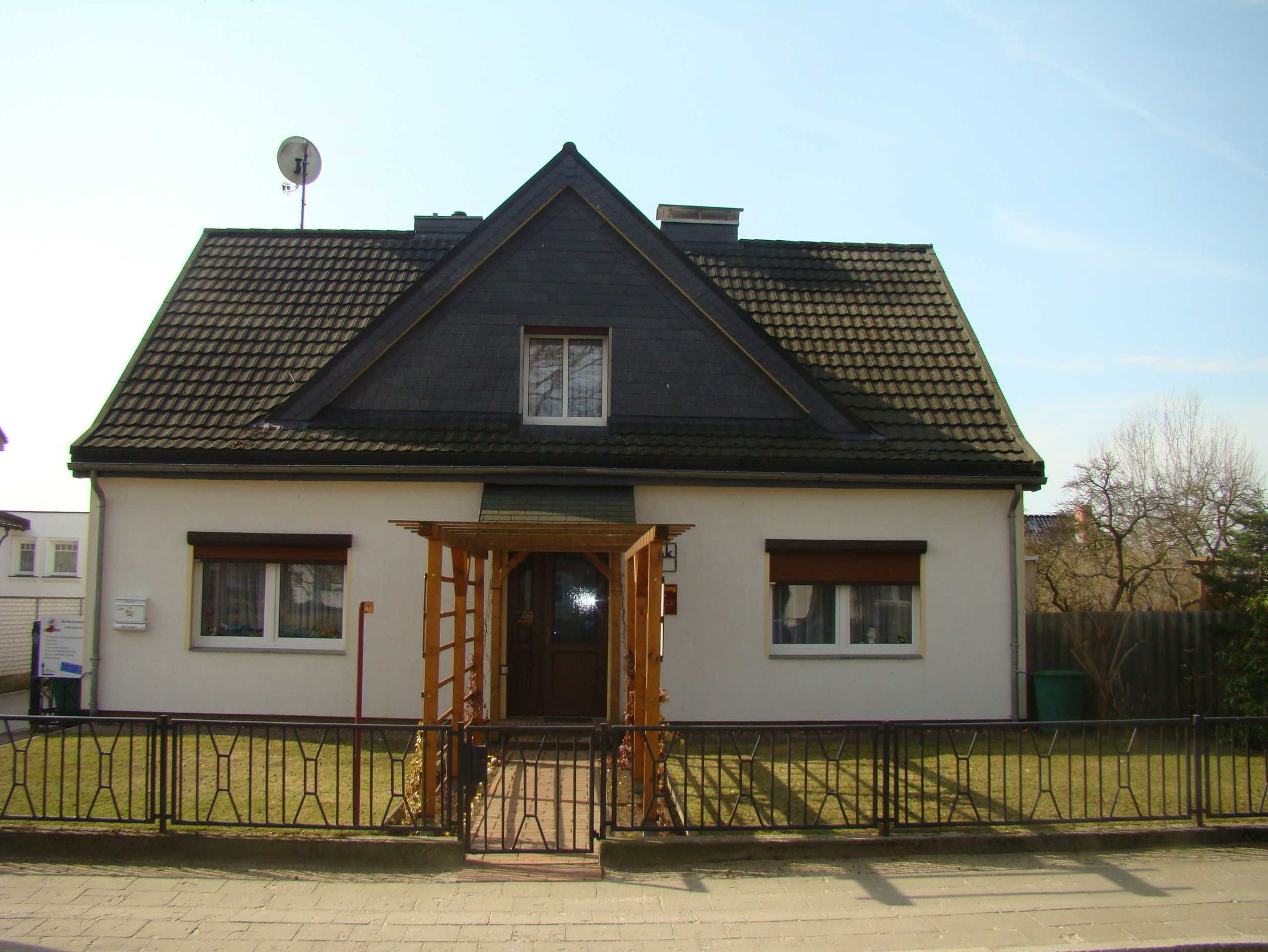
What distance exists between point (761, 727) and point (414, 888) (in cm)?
280

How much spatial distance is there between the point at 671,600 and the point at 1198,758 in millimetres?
5899

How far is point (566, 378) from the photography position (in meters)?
13.4

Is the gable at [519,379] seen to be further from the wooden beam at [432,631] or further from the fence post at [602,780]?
the fence post at [602,780]

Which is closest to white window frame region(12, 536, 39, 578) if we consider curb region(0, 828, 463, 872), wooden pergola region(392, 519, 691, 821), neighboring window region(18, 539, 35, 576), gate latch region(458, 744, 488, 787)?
neighboring window region(18, 539, 35, 576)

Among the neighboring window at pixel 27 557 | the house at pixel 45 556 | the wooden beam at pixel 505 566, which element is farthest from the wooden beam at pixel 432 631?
the neighboring window at pixel 27 557

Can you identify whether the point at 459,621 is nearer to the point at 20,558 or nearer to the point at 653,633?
the point at 653,633

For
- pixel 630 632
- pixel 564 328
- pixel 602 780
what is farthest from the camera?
pixel 564 328

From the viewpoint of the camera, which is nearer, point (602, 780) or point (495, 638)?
point (602, 780)

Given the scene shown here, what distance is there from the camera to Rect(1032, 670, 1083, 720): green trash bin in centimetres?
1267

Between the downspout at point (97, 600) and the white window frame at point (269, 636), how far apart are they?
1136 millimetres

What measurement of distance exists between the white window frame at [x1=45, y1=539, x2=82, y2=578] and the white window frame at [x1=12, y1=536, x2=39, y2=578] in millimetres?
413

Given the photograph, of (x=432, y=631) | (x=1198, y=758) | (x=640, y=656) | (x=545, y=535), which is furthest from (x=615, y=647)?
(x=1198, y=758)

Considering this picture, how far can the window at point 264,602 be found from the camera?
41.0 ft

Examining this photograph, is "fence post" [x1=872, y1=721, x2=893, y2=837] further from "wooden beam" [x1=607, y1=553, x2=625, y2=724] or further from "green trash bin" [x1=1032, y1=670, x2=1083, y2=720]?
"green trash bin" [x1=1032, y1=670, x2=1083, y2=720]
